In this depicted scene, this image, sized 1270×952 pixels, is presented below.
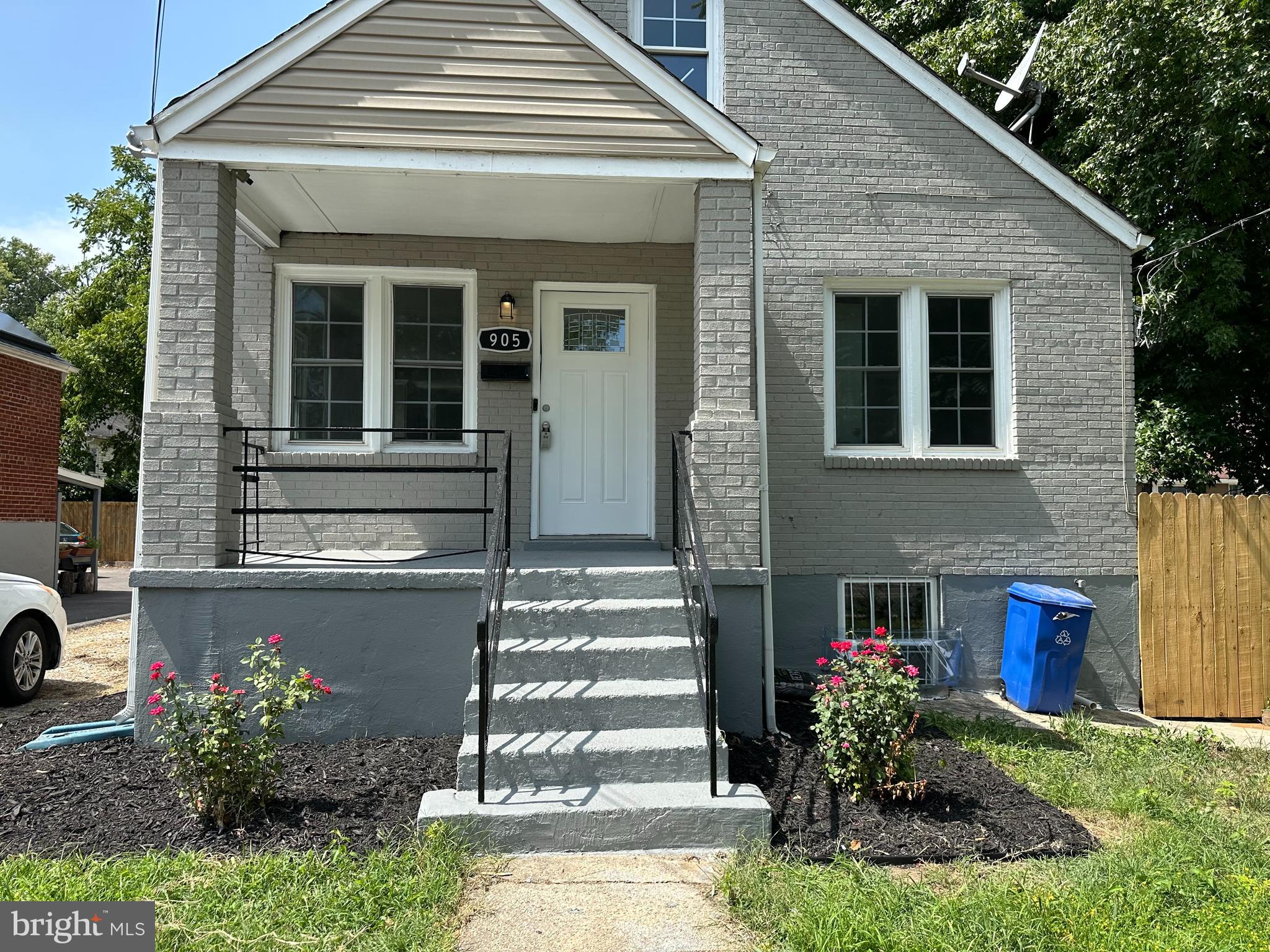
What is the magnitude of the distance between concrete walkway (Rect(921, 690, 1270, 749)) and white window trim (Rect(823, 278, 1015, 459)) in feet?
6.62

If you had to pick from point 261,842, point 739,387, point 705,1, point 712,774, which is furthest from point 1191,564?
point 261,842

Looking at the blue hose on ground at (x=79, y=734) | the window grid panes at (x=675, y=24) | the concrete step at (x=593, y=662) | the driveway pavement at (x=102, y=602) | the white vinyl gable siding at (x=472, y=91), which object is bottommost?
the driveway pavement at (x=102, y=602)

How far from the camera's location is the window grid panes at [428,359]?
759 centimetres

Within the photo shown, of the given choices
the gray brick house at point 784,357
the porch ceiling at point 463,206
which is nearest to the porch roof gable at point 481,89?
the porch ceiling at point 463,206

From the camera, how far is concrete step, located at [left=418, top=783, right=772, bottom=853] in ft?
13.2

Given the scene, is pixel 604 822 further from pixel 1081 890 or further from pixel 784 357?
pixel 784 357

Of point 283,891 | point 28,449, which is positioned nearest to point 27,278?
point 28,449

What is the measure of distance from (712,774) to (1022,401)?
192 inches

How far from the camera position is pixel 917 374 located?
7.55 metres

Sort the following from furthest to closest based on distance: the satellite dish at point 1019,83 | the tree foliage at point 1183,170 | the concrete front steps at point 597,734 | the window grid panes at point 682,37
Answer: the tree foliage at point 1183,170 → the satellite dish at point 1019,83 → the window grid panes at point 682,37 → the concrete front steps at point 597,734

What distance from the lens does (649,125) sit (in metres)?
5.67

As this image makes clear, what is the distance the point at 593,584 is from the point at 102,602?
46.9 ft

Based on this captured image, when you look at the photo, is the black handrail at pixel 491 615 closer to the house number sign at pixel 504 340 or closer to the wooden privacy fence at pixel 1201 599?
the house number sign at pixel 504 340

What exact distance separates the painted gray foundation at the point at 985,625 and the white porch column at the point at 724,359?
1.94m
